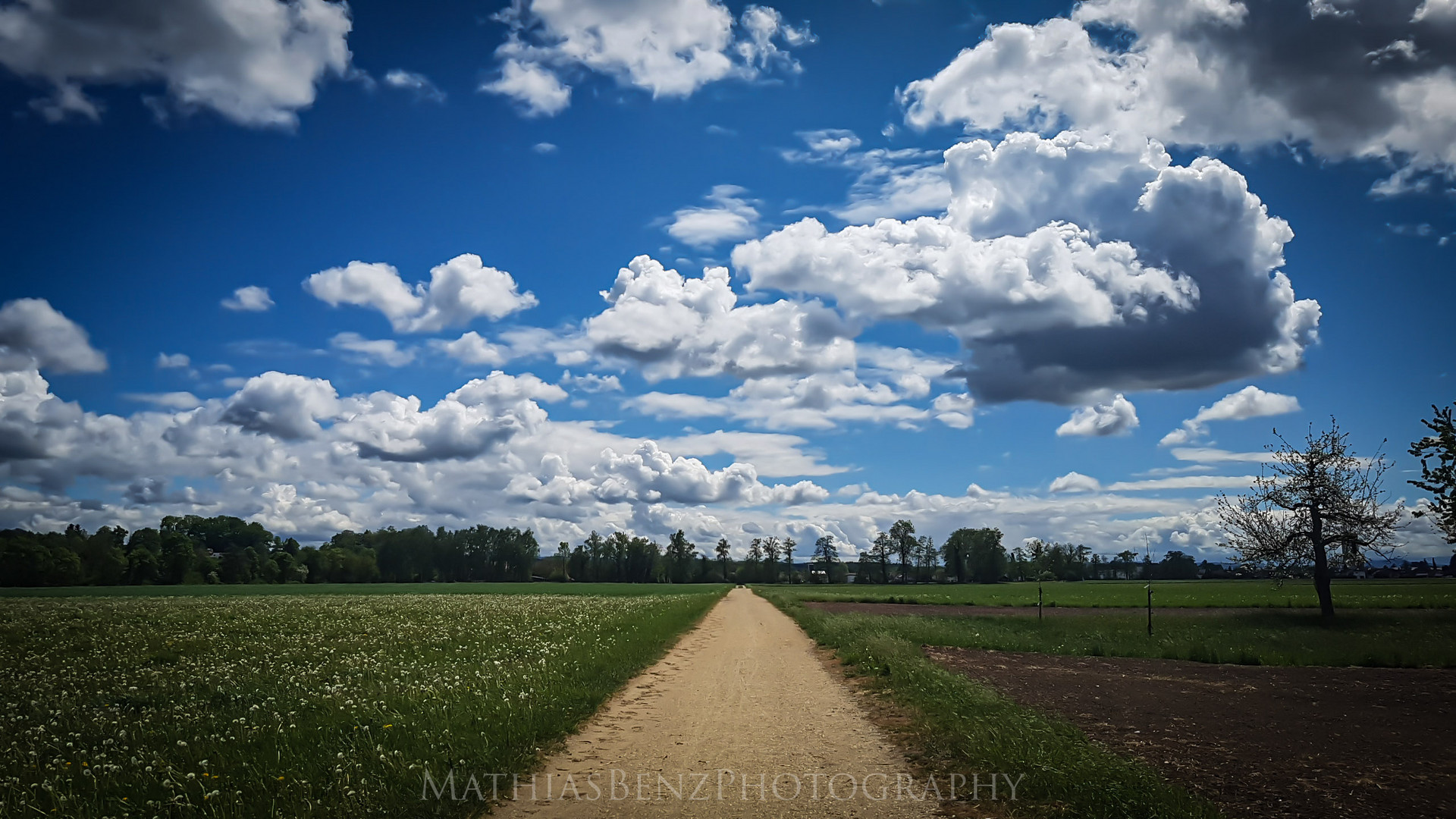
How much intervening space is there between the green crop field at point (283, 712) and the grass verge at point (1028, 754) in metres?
5.48

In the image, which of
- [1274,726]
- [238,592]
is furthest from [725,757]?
[238,592]

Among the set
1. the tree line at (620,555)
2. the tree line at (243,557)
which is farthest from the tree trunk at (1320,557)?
the tree line at (243,557)

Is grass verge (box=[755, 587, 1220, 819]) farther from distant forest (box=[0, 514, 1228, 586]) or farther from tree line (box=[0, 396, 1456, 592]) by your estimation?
distant forest (box=[0, 514, 1228, 586])

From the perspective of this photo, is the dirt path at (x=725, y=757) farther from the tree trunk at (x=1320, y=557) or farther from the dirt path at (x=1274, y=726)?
the tree trunk at (x=1320, y=557)

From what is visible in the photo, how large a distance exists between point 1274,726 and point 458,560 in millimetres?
169231

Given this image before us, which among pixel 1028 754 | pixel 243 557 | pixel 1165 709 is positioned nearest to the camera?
pixel 1028 754

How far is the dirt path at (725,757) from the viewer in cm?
688

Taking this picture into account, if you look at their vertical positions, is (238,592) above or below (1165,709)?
below

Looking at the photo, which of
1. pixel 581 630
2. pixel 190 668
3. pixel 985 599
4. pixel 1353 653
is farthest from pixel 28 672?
pixel 985 599

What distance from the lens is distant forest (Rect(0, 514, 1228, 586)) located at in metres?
97.2

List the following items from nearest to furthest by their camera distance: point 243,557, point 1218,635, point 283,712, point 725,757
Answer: point 725,757 < point 283,712 < point 1218,635 < point 243,557

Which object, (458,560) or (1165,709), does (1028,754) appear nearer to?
(1165,709)

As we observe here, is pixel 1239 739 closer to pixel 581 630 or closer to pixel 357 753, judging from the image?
pixel 357 753

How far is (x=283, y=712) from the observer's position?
35.9 ft
